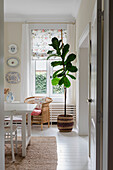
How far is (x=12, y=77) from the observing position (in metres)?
6.25

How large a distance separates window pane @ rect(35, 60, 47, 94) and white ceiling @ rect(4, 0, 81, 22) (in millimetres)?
1328

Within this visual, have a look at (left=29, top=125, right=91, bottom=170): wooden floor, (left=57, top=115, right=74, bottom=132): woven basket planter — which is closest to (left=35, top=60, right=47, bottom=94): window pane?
(left=29, top=125, right=91, bottom=170): wooden floor

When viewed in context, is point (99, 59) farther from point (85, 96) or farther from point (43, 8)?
point (43, 8)

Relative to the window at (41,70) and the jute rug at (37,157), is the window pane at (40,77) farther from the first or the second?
the jute rug at (37,157)

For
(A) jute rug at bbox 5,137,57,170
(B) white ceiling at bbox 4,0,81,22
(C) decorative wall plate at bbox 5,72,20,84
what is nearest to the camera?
(A) jute rug at bbox 5,137,57,170

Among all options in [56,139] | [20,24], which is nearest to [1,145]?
[56,139]

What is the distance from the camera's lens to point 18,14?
19.9ft

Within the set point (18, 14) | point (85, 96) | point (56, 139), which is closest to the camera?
point (56, 139)

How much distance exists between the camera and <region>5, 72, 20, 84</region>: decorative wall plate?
6.25 meters

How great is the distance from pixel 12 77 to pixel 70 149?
3130mm

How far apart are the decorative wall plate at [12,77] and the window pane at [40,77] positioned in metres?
0.57

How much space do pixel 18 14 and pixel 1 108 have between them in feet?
16.7

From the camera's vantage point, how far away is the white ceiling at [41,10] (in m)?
5.09

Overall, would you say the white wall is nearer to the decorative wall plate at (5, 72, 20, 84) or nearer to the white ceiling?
the decorative wall plate at (5, 72, 20, 84)
